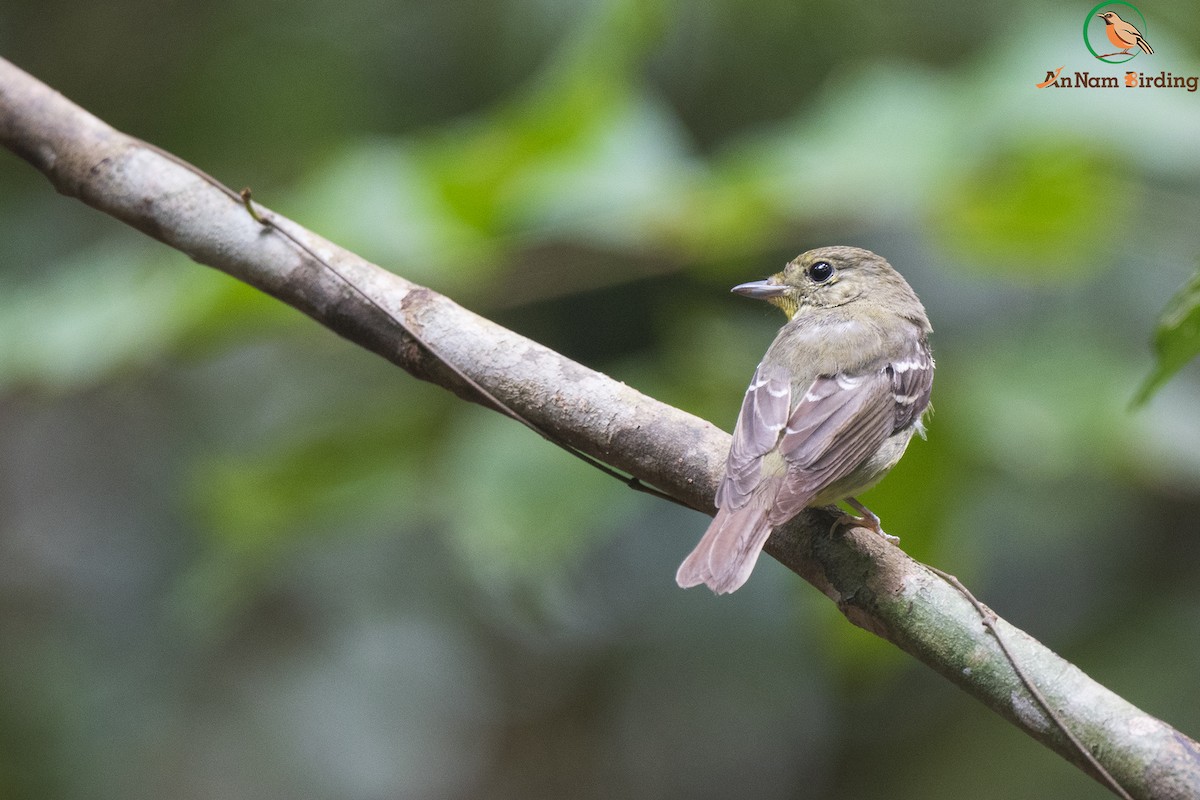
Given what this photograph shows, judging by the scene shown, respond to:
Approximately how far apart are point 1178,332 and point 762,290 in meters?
1.43

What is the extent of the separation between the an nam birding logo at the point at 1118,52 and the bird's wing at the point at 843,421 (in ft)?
3.86

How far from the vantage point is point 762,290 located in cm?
333

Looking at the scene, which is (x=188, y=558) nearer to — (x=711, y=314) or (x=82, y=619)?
(x=82, y=619)

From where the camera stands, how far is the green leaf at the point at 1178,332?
200cm

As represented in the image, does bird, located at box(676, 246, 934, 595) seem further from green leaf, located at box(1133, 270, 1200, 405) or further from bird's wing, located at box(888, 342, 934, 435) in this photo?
green leaf, located at box(1133, 270, 1200, 405)

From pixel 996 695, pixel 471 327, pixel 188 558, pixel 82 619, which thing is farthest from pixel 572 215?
pixel 82 619

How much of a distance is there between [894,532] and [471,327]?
1252 millimetres

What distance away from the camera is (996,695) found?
1.87 meters

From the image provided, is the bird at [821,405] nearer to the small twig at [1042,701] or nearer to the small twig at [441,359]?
the small twig at [441,359]

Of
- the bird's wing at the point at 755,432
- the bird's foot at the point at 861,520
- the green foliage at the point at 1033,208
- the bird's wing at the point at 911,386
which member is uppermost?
the green foliage at the point at 1033,208

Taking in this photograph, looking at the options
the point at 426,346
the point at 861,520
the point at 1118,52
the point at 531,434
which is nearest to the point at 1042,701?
the point at 861,520

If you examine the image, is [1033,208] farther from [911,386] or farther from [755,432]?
[755,432]

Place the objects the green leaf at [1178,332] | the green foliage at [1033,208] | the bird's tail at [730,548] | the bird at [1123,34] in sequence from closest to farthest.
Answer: the green leaf at [1178,332] → the bird's tail at [730,548] → the green foliage at [1033,208] → the bird at [1123,34]

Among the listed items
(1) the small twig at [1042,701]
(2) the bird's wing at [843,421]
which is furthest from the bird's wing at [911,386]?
(1) the small twig at [1042,701]
